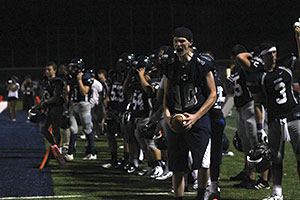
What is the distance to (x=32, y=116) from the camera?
11297mm

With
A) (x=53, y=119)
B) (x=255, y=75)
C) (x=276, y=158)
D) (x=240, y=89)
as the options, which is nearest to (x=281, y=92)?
(x=255, y=75)

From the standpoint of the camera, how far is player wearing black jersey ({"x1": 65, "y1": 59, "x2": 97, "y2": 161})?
11.5m

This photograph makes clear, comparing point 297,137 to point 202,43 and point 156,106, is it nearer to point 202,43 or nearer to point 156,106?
point 156,106

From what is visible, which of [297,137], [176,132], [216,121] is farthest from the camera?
[216,121]

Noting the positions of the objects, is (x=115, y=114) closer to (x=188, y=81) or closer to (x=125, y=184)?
(x=125, y=184)

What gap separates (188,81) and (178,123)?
47cm

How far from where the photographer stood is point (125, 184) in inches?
347

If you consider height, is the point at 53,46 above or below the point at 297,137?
above

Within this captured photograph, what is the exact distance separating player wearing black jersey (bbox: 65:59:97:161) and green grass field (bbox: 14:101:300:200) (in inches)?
13.4

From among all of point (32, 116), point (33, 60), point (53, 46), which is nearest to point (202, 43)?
point (53, 46)

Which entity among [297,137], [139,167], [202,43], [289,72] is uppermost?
[202,43]

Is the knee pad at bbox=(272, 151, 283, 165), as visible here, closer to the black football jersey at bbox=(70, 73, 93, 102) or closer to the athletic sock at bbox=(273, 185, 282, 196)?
the athletic sock at bbox=(273, 185, 282, 196)

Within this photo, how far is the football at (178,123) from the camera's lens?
565cm

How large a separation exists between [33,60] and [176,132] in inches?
1925
